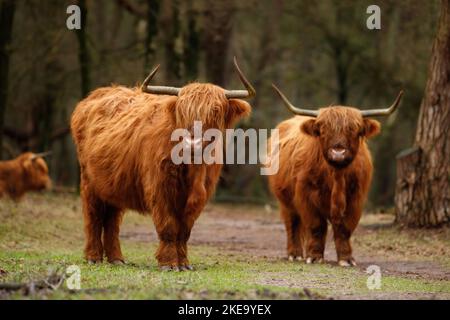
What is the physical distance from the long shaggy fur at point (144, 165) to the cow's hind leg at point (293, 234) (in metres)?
2.37

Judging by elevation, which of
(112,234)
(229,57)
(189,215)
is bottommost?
(112,234)

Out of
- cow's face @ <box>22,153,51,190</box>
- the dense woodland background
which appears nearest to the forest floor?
cow's face @ <box>22,153,51,190</box>

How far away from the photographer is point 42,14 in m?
22.0

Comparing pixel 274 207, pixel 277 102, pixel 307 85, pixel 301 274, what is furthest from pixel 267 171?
pixel 277 102

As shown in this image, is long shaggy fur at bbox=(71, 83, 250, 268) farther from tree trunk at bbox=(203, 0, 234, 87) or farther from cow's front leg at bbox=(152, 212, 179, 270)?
tree trunk at bbox=(203, 0, 234, 87)

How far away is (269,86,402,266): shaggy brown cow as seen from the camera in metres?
10.2

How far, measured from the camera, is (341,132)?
33.2 feet

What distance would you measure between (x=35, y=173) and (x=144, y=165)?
37.8ft

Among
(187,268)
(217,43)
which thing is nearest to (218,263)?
(187,268)

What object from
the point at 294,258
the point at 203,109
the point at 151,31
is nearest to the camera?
the point at 203,109

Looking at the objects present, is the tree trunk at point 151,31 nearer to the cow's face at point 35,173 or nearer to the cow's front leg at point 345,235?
the cow's face at point 35,173

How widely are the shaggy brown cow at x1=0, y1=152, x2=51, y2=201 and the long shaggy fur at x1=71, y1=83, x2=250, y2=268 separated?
368 inches

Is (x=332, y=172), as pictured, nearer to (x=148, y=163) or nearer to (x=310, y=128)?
(x=310, y=128)
